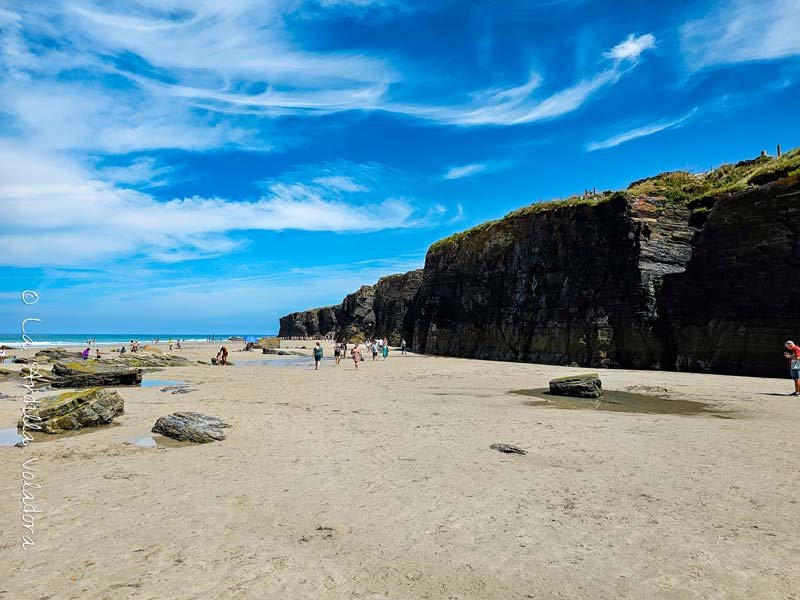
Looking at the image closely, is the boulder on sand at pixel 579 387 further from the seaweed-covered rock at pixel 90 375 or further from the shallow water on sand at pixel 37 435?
the seaweed-covered rock at pixel 90 375

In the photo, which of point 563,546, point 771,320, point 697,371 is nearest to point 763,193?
point 771,320

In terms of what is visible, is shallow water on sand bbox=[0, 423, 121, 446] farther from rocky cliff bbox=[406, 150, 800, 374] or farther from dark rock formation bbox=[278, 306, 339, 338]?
dark rock formation bbox=[278, 306, 339, 338]

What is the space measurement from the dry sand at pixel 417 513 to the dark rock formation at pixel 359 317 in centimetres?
8706

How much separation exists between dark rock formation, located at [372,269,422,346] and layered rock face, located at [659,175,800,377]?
5527 centimetres

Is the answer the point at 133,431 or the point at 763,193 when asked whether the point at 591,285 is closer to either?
the point at 763,193

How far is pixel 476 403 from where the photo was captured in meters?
15.5

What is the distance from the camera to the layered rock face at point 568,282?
2953cm

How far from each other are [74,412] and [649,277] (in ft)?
98.5

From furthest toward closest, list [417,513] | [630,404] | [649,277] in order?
[649,277] < [630,404] < [417,513]

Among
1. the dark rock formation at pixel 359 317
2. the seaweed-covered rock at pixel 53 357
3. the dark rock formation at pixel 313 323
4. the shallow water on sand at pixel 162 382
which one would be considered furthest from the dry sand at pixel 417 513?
the dark rock formation at pixel 313 323

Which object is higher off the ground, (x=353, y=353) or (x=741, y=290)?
(x=741, y=290)

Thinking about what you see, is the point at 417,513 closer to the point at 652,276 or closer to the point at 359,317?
the point at 652,276

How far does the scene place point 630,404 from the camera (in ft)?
49.2

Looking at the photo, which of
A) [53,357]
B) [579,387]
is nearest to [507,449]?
[579,387]
